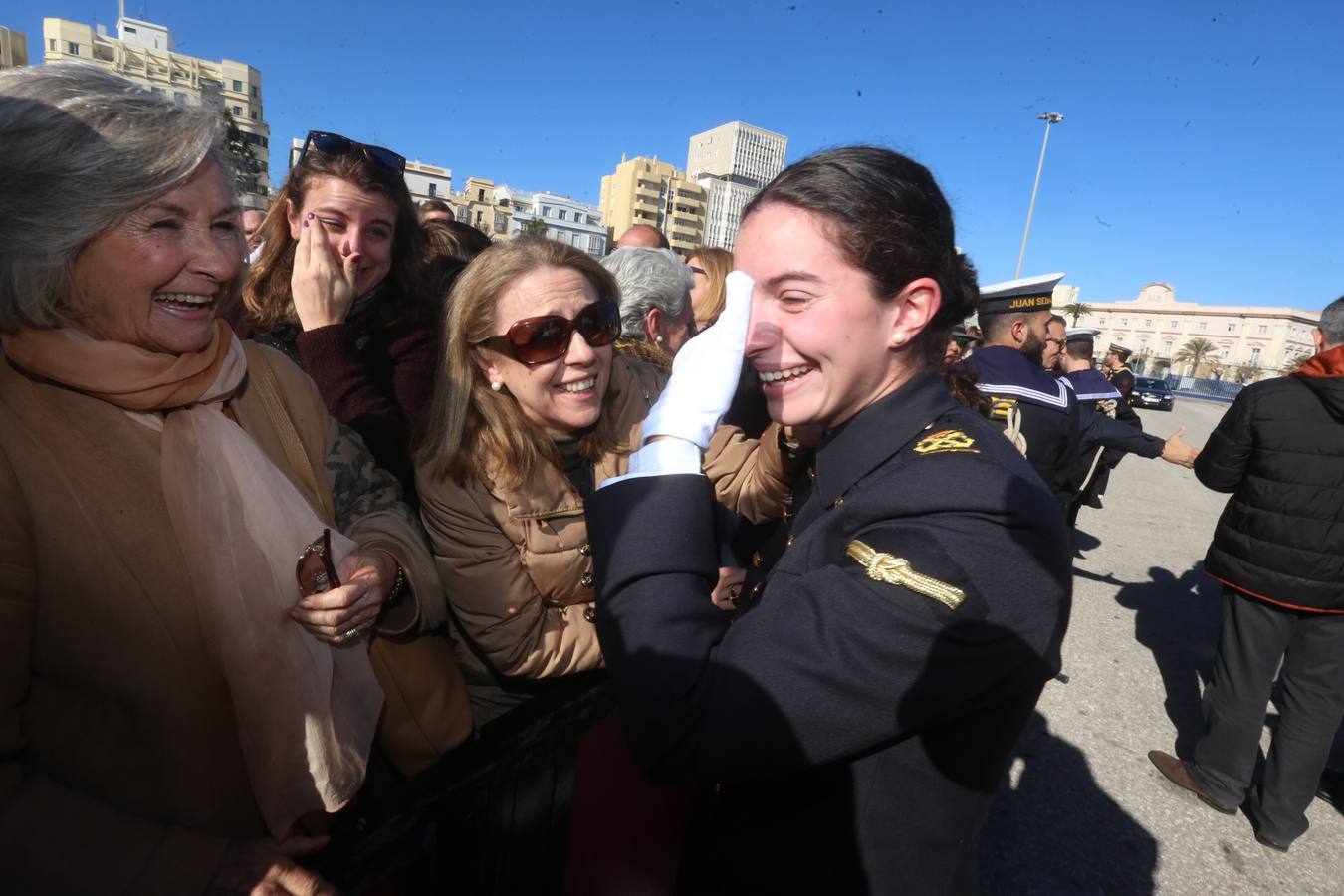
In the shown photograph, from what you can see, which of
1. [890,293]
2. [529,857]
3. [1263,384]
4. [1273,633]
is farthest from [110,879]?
[1263,384]

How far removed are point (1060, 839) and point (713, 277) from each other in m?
3.47

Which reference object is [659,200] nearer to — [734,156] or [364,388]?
[734,156]

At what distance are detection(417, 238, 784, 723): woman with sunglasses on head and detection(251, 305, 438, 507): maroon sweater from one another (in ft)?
0.52

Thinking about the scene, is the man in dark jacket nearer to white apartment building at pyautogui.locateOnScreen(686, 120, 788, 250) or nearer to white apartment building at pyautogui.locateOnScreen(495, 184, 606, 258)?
white apartment building at pyautogui.locateOnScreen(495, 184, 606, 258)

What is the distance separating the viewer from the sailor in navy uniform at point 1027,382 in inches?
172

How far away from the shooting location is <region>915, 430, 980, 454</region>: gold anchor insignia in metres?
1.16

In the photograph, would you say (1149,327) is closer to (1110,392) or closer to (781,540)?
(1110,392)

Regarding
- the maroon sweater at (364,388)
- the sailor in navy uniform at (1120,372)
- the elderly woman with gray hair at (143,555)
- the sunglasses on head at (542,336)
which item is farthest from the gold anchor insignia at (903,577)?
the sailor in navy uniform at (1120,372)

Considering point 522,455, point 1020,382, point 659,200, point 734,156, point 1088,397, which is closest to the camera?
point 522,455

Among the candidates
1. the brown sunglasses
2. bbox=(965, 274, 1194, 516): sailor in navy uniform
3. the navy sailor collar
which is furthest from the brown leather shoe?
the brown sunglasses

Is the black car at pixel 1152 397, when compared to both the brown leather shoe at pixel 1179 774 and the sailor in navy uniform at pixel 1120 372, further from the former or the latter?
the brown leather shoe at pixel 1179 774

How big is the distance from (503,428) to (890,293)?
1.16 m

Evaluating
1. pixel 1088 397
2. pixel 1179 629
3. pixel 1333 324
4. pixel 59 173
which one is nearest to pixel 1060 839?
pixel 1333 324

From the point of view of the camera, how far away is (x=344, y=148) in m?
2.54
